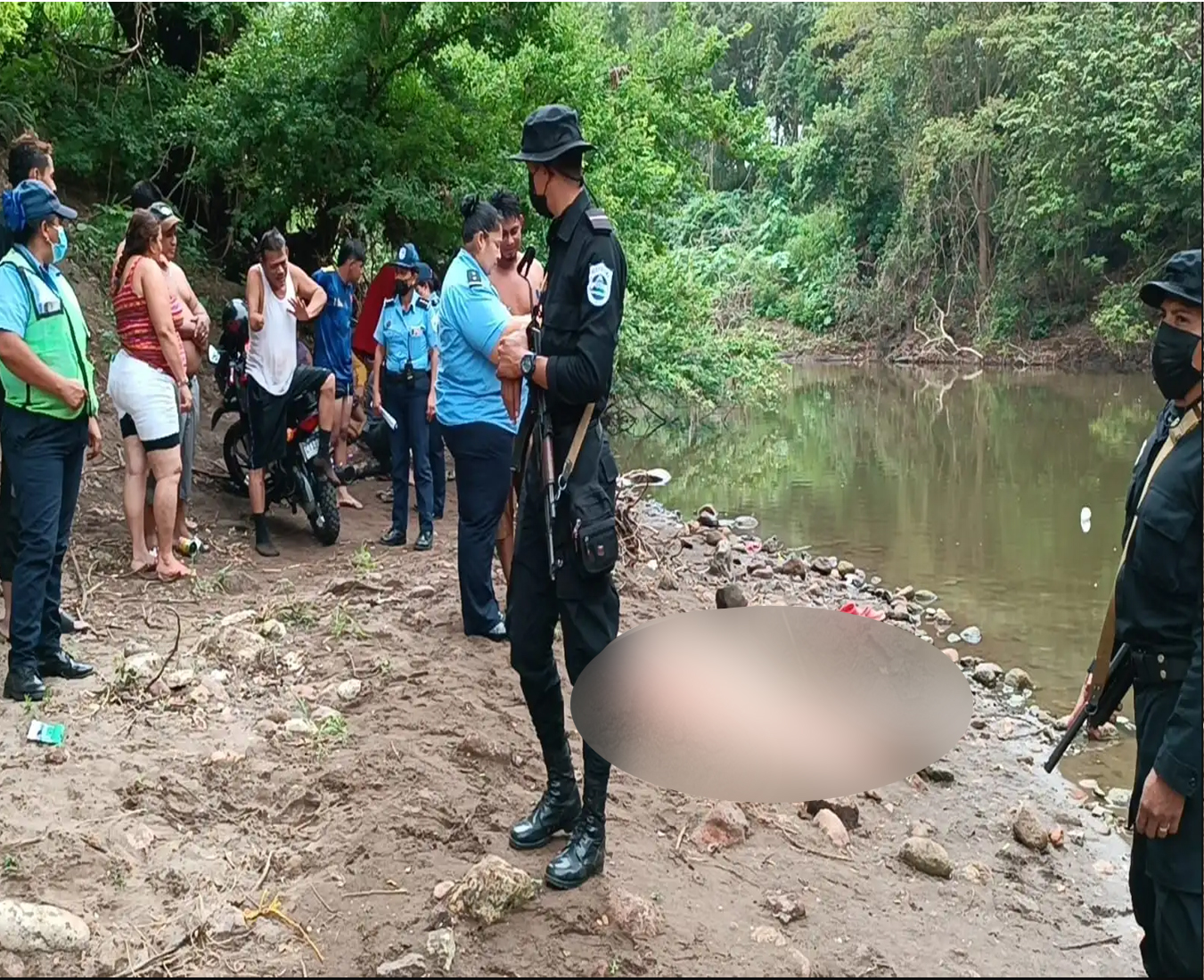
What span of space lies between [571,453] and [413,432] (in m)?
4.02

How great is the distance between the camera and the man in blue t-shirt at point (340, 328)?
7.96 meters

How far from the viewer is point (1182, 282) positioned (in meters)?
2.57

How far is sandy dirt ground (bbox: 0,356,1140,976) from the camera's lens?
9.50ft

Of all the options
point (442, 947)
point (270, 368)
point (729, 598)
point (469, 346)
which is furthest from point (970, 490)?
point (442, 947)

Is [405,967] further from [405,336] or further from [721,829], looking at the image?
[405,336]

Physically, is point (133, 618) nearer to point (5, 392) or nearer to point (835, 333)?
point (5, 392)

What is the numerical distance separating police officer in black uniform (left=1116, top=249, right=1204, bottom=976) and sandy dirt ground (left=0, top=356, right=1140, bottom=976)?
920mm

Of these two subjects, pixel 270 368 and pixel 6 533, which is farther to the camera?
pixel 270 368

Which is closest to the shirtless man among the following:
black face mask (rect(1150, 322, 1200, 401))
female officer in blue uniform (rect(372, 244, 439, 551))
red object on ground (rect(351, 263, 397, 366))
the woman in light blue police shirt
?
the woman in light blue police shirt

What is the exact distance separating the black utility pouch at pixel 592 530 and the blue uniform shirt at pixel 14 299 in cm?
249

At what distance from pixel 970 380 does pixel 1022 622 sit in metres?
→ 19.4

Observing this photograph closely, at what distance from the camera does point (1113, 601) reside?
9.08 ft

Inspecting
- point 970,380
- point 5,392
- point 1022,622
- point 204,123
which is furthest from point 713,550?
point 970,380

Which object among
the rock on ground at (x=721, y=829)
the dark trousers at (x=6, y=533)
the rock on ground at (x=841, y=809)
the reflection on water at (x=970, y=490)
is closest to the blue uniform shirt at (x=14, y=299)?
the dark trousers at (x=6, y=533)
